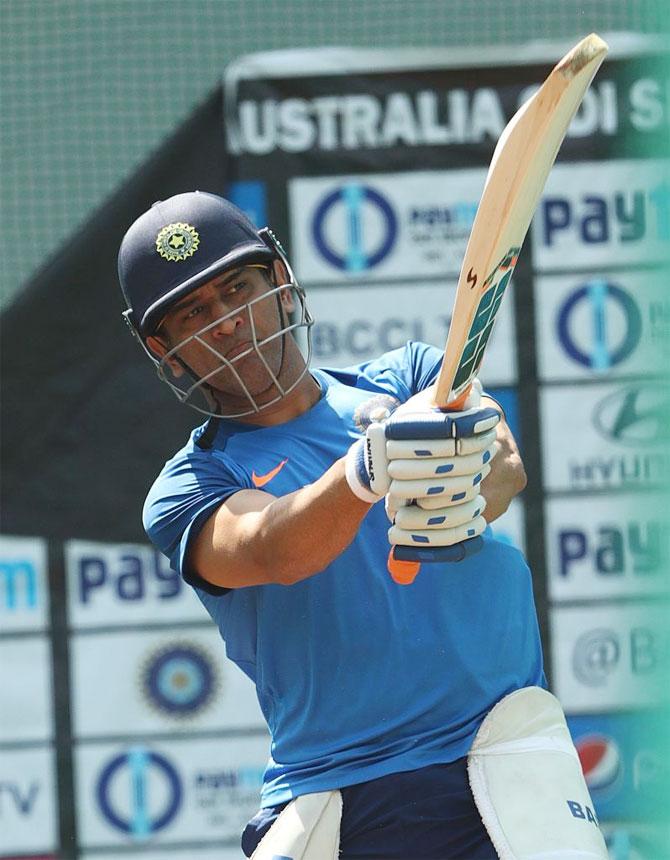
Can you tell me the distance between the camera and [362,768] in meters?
2.50

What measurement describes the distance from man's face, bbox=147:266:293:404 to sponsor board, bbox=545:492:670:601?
1.88 meters

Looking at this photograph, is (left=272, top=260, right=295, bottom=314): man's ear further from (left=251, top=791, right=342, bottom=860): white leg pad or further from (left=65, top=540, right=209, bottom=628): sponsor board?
(left=65, top=540, right=209, bottom=628): sponsor board

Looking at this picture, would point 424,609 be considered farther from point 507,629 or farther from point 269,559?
point 269,559

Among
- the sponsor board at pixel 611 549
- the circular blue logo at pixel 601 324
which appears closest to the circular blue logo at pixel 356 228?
the circular blue logo at pixel 601 324

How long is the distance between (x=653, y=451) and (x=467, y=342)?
7.39 feet

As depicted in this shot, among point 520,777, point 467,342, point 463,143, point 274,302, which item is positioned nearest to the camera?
point 467,342

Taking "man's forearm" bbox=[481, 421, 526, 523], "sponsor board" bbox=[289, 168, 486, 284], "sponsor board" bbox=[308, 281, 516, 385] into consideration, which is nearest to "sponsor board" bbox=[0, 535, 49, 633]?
"sponsor board" bbox=[308, 281, 516, 385]

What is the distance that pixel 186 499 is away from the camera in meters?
2.51

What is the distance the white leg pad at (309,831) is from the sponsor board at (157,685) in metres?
1.82

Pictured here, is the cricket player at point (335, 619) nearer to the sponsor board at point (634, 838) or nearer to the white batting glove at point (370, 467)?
the white batting glove at point (370, 467)

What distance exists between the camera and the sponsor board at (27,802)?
4.35 metres

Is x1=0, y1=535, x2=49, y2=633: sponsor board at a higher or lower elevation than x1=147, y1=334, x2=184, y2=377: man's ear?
lower

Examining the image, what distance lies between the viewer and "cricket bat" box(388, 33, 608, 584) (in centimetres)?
204

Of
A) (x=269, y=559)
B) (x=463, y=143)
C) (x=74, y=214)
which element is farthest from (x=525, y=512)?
(x=269, y=559)
